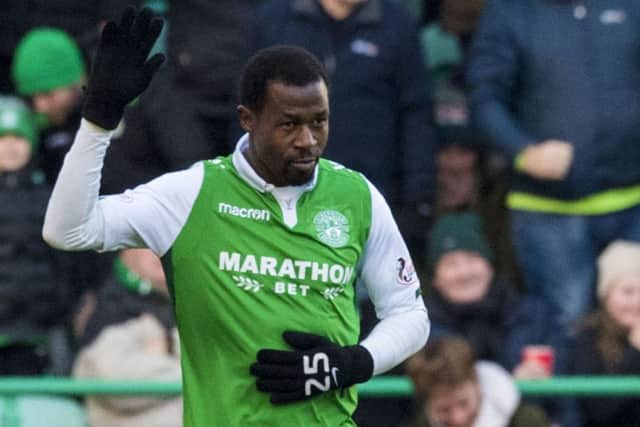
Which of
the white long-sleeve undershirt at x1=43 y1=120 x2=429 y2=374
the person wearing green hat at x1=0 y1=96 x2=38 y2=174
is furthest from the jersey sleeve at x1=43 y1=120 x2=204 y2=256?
the person wearing green hat at x1=0 y1=96 x2=38 y2=174

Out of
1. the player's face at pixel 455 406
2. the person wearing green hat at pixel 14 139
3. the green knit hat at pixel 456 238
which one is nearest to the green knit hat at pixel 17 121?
the person wearing green hat at pixel 14 139

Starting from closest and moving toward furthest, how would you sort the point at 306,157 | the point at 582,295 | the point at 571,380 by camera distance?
the point at 306,157
the point at 571,380
the point at 582,295

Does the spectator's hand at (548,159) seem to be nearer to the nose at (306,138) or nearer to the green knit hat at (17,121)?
the green knit hat at (17,121)

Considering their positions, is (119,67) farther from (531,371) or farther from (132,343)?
(531,371)

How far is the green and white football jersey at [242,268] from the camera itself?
4922 mm

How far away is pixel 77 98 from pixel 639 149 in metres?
2.69

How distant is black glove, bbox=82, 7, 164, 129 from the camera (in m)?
4.73

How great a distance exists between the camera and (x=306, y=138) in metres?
4.88

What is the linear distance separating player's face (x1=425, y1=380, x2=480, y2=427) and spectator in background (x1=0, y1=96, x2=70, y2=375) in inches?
74.9

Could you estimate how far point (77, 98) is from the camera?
28.8 feet

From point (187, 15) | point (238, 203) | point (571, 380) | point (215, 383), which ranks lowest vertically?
point (571, 380)

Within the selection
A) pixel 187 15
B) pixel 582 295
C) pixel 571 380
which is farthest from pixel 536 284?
pixel 187 15

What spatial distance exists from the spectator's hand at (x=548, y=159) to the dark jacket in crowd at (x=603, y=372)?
70 cm

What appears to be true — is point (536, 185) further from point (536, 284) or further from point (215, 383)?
point (215, 383)
